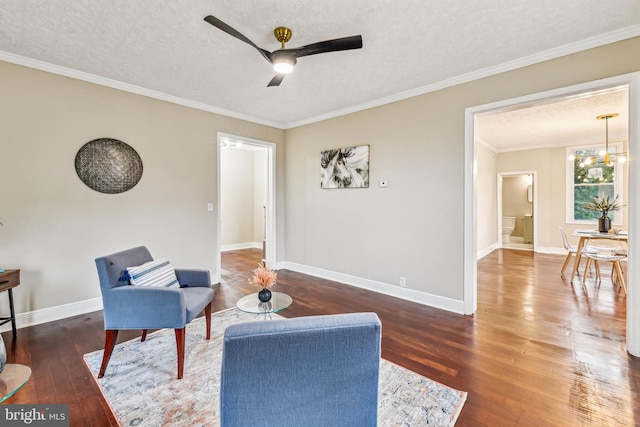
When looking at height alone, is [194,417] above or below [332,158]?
below

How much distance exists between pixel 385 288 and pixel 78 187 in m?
3.90

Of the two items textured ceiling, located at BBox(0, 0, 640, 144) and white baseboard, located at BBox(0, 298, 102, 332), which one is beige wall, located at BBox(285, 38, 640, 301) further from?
white baseboard, located at BBox(0, 298, 102, 332)

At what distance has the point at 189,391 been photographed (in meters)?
1.87

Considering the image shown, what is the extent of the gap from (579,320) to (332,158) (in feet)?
11.8

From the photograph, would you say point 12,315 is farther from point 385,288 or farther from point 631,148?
point 631,148

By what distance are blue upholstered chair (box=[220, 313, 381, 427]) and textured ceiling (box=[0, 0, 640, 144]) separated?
214 centimetres

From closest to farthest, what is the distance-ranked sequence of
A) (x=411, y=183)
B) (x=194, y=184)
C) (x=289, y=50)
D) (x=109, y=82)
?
(x=289, y=50)
(x=109, y=82)
(x=411, y=183)
(x=194, y=184)

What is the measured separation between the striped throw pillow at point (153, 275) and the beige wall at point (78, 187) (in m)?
1.37

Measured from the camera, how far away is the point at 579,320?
297 centimetres

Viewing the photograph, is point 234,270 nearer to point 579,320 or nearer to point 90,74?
point 90,74

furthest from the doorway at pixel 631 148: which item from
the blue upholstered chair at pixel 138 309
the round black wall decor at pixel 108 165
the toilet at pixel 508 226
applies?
the toilet at pixel 508 226

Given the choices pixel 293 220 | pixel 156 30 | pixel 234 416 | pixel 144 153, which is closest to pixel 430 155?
pixel 293 220

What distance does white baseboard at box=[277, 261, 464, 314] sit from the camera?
3279 millimetres

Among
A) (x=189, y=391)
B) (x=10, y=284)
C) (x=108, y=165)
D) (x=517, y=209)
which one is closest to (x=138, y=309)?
(x=189, y=391)
